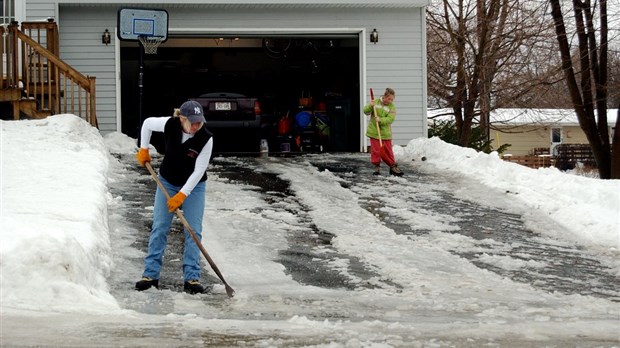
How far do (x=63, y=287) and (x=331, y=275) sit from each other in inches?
118

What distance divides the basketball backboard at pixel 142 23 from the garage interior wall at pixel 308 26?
1.81m

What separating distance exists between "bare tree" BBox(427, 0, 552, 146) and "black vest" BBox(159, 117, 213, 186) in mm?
20069

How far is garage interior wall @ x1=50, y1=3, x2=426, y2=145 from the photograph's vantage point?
69.2 ft

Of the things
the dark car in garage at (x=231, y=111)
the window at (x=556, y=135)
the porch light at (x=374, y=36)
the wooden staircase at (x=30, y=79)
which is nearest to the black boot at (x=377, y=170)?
the porch light at (x=374, y=36)

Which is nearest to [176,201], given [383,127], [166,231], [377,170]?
[166,231]

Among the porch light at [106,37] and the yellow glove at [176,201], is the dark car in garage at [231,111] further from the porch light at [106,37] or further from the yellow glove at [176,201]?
the yellow glove at [176,201]

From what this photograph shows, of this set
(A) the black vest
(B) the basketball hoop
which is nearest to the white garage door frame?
(B) the basketball hoop

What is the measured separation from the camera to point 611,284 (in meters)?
9.71

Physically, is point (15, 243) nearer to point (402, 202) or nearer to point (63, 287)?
point (63, 287)

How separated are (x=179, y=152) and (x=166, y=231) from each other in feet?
2.44

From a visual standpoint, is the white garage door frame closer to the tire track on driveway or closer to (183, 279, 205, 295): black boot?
the tire track on driveway

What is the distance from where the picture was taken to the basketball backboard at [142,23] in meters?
19.2

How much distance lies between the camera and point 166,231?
29.6ft

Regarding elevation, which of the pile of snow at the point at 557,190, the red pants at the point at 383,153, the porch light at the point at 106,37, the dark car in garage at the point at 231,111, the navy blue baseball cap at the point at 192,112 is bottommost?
the pile of snow at the point at 557,190
